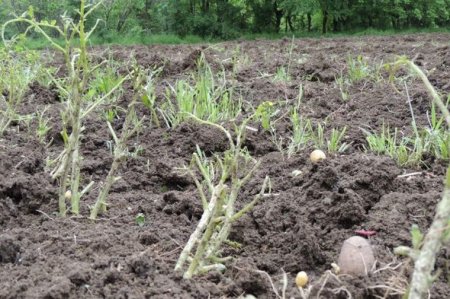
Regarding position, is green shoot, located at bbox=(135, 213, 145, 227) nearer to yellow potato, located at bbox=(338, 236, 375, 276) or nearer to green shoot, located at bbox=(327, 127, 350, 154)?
yellow potato, located at bbox=(338, 236, 375, 276)

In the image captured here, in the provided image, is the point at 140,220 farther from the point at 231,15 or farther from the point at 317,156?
the point at 231,15

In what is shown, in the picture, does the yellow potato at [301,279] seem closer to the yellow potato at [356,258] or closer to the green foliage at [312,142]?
the yellow potato at [356,258]

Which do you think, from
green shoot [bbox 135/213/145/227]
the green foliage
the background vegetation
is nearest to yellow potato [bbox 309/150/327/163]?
the green foliage

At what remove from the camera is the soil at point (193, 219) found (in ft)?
5.74

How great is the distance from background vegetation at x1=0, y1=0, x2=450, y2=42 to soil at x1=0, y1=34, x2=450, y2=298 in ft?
40.4

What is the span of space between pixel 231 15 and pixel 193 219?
1445 cm

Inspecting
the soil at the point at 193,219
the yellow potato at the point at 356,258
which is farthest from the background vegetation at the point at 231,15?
the yellow potato at the point at 356,258

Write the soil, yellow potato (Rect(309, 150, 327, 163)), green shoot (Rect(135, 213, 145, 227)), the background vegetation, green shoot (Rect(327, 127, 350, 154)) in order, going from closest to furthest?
the soil → green shoot (Rect(135, 213, 145, 227)) → yellow potato (Rect(309, 150, 327, 163)) → green shoot (Rect(327, 127, 350, 154)) → the background vegetation

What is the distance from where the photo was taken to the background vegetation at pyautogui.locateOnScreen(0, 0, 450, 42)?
15.8 metres

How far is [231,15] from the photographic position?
1636 cm

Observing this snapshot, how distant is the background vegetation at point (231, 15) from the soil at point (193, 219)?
40.4ft

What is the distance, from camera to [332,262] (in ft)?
6.65

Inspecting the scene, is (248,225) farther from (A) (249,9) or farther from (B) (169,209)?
(A) (249,9)

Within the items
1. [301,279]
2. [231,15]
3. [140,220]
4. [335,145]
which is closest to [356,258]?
[301,279]
